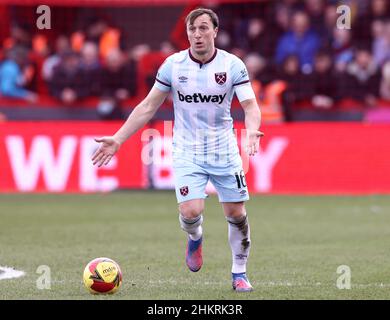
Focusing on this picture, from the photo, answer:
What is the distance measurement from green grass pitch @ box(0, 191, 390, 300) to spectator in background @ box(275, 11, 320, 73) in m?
3.97

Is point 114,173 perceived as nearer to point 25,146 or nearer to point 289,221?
point 25,146

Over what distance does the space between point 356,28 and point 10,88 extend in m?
7.08

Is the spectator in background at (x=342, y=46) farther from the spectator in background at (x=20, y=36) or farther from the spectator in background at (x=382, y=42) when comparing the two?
the spectator in background at (x=20, y=36)

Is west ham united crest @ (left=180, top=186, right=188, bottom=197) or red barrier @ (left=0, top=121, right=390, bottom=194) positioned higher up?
west ham united crest @ (left=180, top=186, right=188, bottom=197)

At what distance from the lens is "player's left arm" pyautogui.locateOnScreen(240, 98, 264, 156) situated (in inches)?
338

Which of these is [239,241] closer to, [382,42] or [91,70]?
[91,70]

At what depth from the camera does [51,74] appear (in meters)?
21.6

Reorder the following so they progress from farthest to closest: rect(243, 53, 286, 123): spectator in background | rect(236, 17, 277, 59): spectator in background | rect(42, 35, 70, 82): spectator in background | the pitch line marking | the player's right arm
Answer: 1. rect(236, 17, 277, 59): spectator in background
2. rect(42, 35, 70, 82): spectator in background
3. rect(243, 53, 286, 123): spectator in background
4. the pitch line marking
5. the player's right arm

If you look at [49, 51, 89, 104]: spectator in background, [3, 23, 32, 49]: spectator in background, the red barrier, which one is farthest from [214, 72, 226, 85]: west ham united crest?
[3, 23, 32, 49]: spectator in background

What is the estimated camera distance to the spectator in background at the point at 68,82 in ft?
69.7

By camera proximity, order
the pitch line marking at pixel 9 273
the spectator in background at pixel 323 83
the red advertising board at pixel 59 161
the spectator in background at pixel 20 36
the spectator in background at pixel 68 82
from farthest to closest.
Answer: the spectator in background at pixel 20 36 → the spectator in background at pixel 68 82 → the spectator in background at pixel 323 83 → the red advertising board at pixel 59 161 → the pitch line marking at pixel 9 273

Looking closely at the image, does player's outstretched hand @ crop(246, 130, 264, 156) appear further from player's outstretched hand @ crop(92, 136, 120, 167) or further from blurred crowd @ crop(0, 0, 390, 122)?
blurred crowd @ crop(0, 0, 390, 122)

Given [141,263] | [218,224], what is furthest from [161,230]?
[141,263]

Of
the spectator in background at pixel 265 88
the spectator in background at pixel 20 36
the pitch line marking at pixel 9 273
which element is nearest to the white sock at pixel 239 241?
the pitch line marking at pixel 9 273
